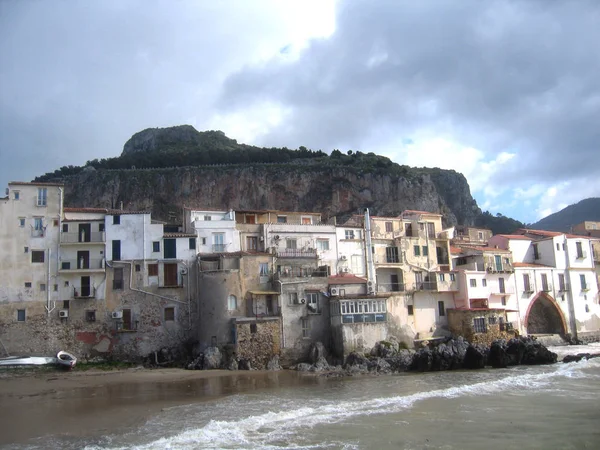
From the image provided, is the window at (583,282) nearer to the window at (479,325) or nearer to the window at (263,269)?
the window at (479,325)

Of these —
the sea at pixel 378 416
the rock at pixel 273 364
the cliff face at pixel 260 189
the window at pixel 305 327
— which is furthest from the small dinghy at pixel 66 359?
the cliff face at pixel 260 189

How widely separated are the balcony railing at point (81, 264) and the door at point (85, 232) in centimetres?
163

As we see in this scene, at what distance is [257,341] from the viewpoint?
39562 millimetres

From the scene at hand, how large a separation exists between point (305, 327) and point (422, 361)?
849 cm

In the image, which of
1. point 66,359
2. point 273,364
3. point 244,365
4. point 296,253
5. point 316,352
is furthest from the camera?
point 296,253

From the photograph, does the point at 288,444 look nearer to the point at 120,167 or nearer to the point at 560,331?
the point at 560,331

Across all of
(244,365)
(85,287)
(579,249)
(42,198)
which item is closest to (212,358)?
(244,365)

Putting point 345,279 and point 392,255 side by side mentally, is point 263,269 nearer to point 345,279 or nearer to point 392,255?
point 345,279

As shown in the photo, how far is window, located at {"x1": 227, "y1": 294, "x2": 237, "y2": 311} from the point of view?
41125 millimetres

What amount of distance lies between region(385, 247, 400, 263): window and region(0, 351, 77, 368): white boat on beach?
2590 cm

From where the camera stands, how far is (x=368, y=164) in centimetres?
10338

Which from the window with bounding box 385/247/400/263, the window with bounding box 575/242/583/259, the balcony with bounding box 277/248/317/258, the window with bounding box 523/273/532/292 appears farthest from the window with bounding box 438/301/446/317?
Result: the window with bounding box 575/242/583/259

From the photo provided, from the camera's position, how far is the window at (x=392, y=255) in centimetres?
4972

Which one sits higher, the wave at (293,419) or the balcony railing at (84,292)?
the balcony railing at (84,292)
